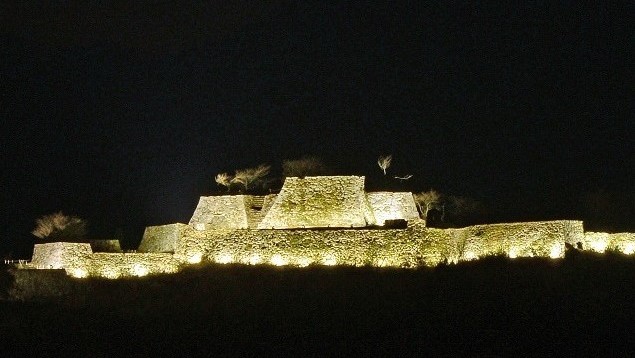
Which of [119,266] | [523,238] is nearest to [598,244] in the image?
[523,238]

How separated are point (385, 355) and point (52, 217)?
2766 centimetres

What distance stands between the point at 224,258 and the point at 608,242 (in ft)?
51.5

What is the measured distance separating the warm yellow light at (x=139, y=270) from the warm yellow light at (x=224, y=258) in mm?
3002

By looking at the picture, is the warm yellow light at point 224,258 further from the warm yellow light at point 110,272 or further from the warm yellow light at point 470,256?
the warm yellow light at point 470,256

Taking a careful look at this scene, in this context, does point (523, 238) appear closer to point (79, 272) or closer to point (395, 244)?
point (395, 244)

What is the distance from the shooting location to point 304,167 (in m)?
50.6

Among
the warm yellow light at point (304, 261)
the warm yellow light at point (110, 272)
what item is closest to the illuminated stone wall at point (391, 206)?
the warm yellow light at point (304, 261)

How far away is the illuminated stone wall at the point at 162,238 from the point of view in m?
47.6

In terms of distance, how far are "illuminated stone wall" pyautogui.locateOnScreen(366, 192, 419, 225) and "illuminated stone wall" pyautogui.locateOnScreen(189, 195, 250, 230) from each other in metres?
5.82

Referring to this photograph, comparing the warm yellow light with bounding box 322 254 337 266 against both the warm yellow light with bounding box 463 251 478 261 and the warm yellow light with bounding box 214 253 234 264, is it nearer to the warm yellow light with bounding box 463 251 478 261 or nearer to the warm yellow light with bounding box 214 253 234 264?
the warm yellow light with bounding box 214 253 234 264

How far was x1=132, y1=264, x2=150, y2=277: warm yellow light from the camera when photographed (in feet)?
143

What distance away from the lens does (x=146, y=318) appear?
37.0 metres

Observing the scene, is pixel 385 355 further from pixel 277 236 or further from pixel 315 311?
pixel 277 236

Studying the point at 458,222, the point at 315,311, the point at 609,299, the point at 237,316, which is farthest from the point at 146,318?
the point at 458,222
